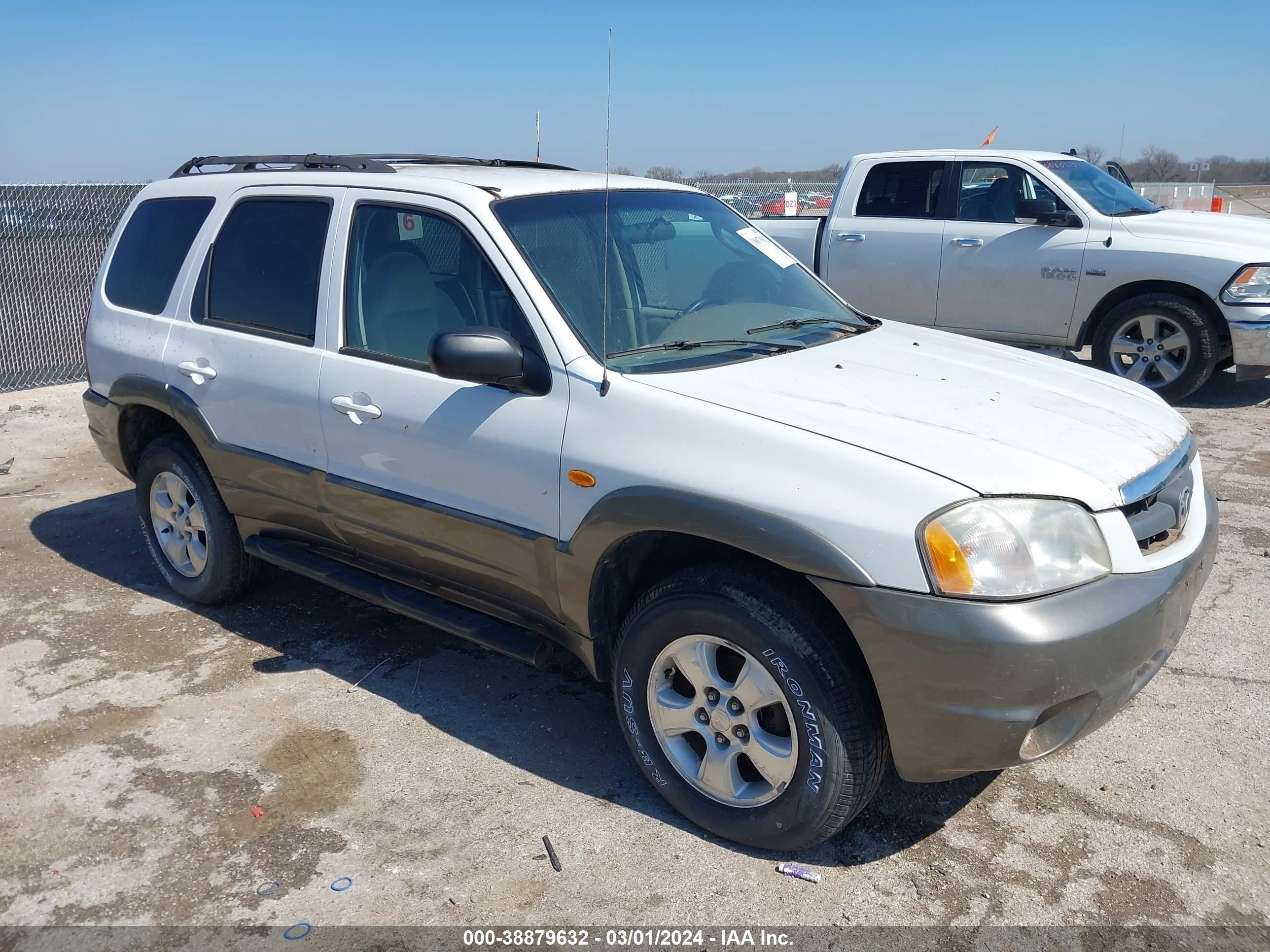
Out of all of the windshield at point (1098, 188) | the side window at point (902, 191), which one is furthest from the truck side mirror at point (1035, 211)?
the side window at point (902, 191)

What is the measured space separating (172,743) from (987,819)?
111 inches

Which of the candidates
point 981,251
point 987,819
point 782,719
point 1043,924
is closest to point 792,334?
point 782,719

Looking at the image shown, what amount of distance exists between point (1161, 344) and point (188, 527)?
7.15 meters

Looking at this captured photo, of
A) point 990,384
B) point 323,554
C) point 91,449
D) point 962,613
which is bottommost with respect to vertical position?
point 91,449

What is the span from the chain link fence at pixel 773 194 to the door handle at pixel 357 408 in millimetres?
11301

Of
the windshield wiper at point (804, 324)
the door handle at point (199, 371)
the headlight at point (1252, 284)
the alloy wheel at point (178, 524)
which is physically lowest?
the alloy wheel at point (178, 524)

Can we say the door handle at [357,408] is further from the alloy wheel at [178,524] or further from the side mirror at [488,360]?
the alloy wheel at [178,524]

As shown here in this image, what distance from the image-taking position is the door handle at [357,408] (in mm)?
3736

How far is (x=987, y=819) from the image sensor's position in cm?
324

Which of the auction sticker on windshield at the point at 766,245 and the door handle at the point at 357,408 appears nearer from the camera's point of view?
the door handle at the point at 357,408

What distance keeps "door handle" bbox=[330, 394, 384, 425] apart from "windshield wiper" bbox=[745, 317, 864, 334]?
53.3 inches

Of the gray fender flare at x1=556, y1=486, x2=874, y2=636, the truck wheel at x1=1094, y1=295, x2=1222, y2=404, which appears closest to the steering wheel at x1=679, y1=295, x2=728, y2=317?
the gray fender flare at x1=556, y1=486, x2=874, y2=636

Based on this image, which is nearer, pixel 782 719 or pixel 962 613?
pixel 962 613

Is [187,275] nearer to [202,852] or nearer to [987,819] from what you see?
[202,852]
